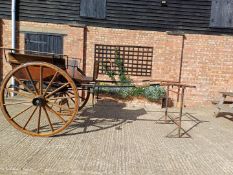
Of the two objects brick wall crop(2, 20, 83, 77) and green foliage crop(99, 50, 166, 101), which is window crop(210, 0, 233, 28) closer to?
green foliage crop(99, 50, 166, 101)

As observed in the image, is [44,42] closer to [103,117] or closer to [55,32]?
[55,32]

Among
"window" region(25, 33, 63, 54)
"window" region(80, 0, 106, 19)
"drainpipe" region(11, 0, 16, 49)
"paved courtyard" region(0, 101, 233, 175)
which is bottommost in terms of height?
"paved courtyard" region(0, 101, 233, 175)

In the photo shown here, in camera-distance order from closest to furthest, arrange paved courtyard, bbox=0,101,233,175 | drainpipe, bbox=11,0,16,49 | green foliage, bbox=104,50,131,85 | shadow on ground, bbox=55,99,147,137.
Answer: paved courtyard, bbox=0,101,233,175, shadow on ground, bbox=55,99,147,137, drainpipe, bbox=11,0,16,49, green foliage, bbox=104,50,131,85

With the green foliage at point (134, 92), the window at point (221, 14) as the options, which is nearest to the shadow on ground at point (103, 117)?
the green foliage at point (134, 92)

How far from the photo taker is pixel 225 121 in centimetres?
859

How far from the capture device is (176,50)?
33.0 feet

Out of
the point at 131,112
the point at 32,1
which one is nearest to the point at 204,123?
the point at 131,112

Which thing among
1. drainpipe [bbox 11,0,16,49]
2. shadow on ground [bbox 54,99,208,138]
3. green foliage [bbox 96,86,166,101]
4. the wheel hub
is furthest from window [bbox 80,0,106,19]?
the wheel hub

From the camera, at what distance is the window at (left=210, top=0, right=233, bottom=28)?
32.3 feet

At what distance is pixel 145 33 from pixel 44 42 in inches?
135

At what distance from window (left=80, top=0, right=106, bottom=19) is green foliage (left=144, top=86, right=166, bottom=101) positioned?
2961 millimetres

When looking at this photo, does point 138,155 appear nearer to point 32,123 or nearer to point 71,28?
point 32,123

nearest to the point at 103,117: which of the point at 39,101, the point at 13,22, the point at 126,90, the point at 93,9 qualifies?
the point at 126,90

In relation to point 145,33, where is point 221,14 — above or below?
above
